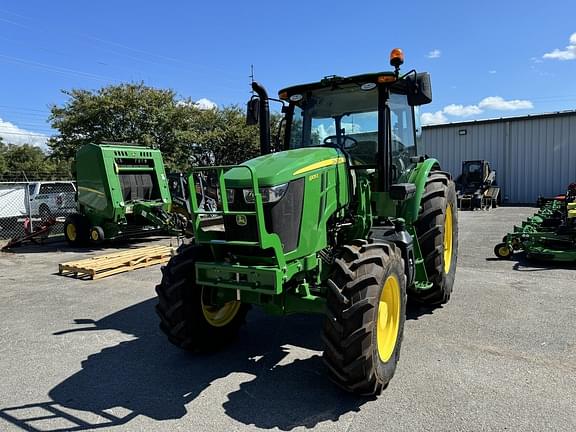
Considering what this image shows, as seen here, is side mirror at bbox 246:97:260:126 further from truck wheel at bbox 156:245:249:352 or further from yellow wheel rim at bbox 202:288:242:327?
yellow wheel rim at bbox 202:288:242:327

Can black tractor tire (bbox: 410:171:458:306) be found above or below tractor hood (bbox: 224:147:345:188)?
below

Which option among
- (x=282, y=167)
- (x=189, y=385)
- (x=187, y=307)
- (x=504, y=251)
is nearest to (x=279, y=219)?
(x=282, y=167)

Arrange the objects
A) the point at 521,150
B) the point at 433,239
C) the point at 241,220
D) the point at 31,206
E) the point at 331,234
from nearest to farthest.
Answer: the point at 241,220 < the point at 331,234 < the point at 433,239 < the point at 31,206 < the point at 521,150

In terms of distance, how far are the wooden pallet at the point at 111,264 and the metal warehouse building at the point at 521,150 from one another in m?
18.6

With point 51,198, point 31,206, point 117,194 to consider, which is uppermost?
point 117,194

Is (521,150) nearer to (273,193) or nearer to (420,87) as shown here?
(420,87)

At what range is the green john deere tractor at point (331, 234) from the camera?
3.23 metres

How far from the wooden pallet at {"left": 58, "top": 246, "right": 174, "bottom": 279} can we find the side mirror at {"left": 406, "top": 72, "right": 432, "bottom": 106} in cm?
437

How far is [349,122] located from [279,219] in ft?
6.10

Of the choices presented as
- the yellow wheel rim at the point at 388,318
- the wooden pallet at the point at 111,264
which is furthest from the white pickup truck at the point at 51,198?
the yellow wheel rim at the point at 388,318

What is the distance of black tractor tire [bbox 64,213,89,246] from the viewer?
1077cm

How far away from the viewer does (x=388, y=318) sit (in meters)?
3.72

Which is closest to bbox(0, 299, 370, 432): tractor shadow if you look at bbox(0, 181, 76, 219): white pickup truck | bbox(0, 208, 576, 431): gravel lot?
bbox(0, 208, 576, 431): gravel lot

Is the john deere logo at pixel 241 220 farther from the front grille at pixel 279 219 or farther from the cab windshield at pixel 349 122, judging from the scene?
the cab windshield at pixel 349 122
